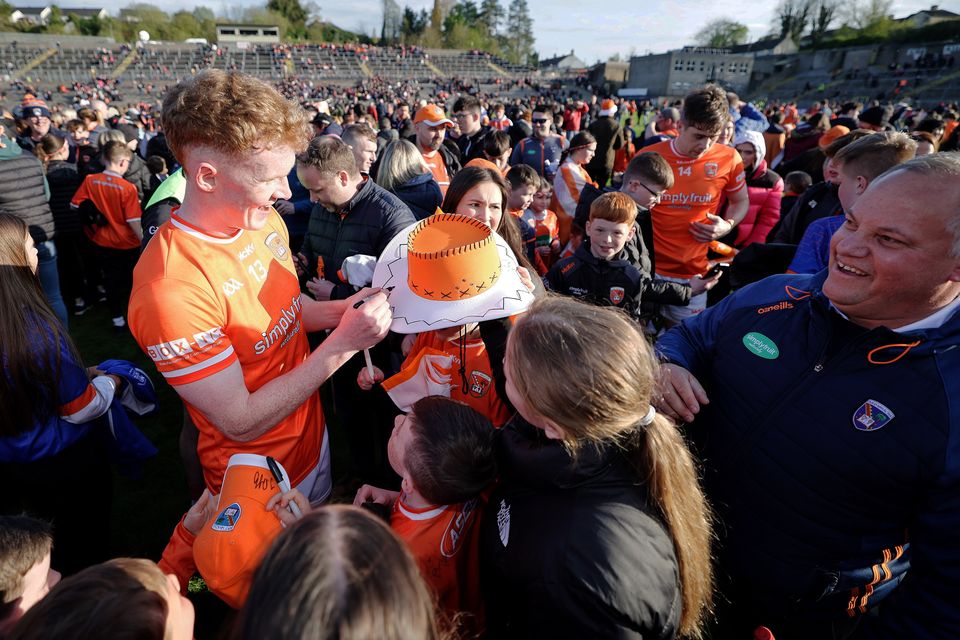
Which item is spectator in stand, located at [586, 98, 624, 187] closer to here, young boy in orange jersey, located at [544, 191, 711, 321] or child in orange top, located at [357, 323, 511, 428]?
young boy in orange jersey, located at [544, 191, 711, 321]

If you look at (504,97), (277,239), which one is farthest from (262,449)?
(504,97)

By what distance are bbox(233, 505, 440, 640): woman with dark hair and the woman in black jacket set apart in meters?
0.52

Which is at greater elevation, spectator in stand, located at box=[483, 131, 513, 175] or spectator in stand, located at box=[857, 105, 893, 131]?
spectator in stand, located at box=[857, 105, 893, 131]

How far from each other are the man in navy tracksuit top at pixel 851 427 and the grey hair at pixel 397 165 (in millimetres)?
3226

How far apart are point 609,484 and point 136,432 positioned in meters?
2.46

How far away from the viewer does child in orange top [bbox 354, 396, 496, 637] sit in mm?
1608

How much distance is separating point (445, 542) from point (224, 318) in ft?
3.68

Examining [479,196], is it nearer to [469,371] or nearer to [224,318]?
[469,371]

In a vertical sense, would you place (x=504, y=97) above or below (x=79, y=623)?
above

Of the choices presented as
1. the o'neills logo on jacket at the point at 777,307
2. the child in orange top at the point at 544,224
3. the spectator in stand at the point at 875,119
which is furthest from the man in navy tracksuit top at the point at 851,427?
the spectator in stand at the point at 875,119

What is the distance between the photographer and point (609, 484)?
4.58 ft

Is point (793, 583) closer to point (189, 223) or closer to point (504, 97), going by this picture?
point (189, 223)

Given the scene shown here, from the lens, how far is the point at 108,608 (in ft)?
3.14

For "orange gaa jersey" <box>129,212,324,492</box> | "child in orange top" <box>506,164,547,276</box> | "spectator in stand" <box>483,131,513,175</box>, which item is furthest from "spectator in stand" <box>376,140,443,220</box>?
"orange gaa jersey" <box>129,212,324,492</box>
